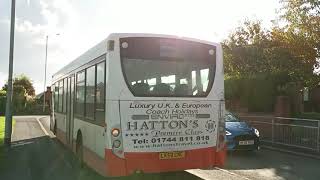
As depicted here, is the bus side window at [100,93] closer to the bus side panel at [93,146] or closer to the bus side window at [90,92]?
the bus side panel at [93,146]

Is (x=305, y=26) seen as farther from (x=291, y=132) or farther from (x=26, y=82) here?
(x=26, y=82)

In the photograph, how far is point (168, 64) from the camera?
9.59m

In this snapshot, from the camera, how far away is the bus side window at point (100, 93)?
9.49m

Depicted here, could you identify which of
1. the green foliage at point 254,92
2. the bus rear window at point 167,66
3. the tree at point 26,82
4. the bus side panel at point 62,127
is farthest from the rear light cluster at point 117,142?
the tree at point 26,82

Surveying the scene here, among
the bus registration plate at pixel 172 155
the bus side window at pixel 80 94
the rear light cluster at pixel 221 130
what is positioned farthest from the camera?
the bus side window at pixel 80 94

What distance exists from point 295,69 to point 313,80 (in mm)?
1372

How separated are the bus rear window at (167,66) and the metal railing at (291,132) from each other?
851 cm

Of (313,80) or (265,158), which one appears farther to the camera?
(313,80)

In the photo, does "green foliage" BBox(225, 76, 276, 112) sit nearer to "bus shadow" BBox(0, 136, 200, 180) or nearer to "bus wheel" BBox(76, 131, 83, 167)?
"bus shadow" BBox(0, 136, 200, 180)

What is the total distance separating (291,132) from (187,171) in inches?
296

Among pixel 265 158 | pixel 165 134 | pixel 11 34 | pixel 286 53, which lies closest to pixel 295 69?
pixel 286 53

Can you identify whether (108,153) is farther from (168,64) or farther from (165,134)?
(168,64)

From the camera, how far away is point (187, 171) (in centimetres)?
1208

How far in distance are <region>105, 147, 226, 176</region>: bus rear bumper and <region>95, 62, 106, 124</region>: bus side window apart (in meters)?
0.93
